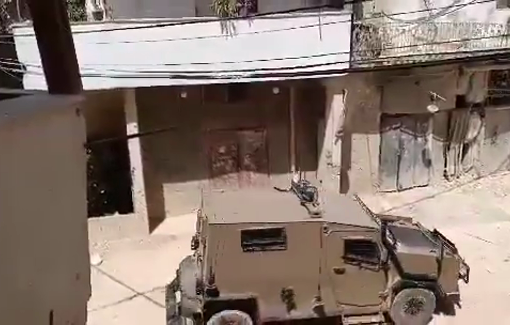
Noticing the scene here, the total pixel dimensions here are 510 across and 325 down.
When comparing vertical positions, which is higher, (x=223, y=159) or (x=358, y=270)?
(x=358, y=270)

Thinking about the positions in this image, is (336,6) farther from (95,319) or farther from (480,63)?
(95,319)

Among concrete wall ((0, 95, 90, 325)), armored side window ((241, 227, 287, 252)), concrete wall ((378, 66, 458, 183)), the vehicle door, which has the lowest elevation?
the vehicle door

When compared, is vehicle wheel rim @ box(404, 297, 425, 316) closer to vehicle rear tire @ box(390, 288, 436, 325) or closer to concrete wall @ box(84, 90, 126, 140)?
vehicle rear tire @ box(390, 288, 436, 325)

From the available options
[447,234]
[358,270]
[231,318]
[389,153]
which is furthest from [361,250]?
[389,153]

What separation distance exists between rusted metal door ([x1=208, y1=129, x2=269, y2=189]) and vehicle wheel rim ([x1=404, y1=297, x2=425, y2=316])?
20.9ft

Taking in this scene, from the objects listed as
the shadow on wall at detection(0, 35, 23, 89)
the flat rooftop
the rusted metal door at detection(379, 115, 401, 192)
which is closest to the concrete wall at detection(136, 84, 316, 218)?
the rusted metal door at detection(379, 115, 401, 192)

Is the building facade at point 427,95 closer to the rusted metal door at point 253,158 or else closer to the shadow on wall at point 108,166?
the rusted metal door at point 253,158

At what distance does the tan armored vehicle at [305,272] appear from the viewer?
26.9ft

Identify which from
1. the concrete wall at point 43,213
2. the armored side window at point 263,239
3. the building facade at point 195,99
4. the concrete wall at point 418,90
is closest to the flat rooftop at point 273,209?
the armored side window at point 263,239

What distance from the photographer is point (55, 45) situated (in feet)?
6.55

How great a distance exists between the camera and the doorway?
1482cm

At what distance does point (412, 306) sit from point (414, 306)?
28 millimetres

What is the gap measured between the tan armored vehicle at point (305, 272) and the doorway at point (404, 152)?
6.25 meters

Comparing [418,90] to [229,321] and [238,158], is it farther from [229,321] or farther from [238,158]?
[229,321]
